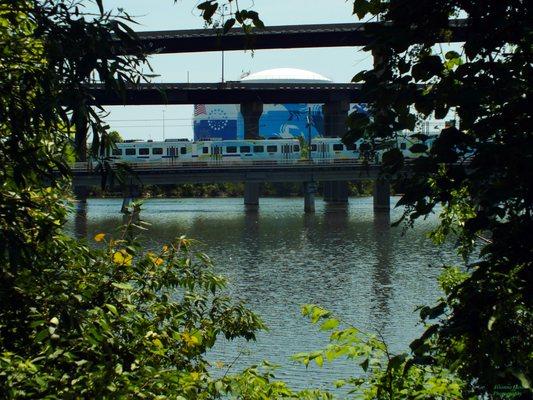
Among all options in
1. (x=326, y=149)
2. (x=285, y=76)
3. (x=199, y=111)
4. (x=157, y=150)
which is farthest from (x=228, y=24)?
(x=199, y=111)

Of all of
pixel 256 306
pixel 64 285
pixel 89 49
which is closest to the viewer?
pixel 89 49

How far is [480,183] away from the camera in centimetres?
444

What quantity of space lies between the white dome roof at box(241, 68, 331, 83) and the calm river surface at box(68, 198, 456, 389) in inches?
3618

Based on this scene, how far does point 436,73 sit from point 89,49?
2.60 metres

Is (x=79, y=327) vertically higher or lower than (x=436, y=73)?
lower

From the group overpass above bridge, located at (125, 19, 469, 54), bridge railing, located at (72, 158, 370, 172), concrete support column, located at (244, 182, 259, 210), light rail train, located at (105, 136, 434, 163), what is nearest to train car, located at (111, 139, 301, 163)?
light rail train, located at (105, 136, 434, 163)

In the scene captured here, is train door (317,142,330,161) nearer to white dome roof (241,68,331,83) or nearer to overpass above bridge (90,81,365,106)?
overpass above bridge (90,81,365,106)

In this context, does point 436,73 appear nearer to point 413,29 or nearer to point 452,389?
point 413,29

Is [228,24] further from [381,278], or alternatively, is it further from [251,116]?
[251,116]

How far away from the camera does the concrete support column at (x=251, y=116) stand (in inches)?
4188

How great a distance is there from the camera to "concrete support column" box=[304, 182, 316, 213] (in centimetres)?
9278

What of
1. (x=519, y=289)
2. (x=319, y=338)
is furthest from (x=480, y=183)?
(x=319, y=338)

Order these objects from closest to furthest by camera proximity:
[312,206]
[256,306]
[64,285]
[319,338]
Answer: [64,285] → [319,338] → [256,306] → [312,206]

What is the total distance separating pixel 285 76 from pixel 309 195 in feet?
291
